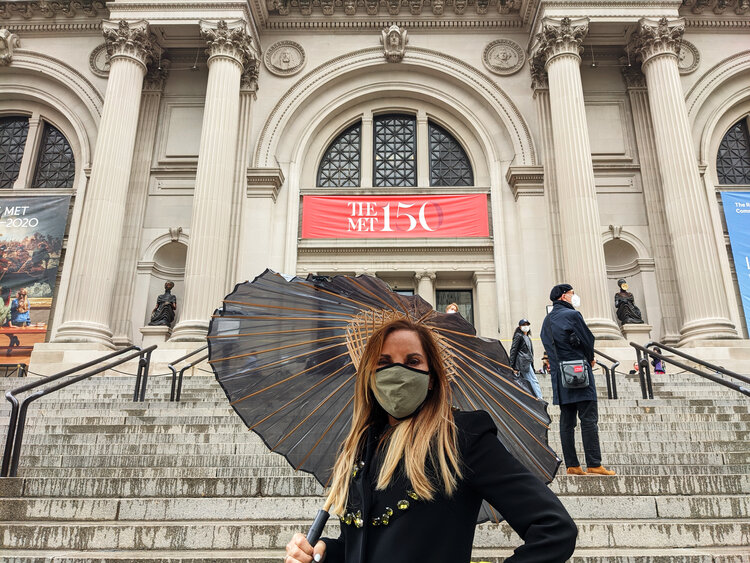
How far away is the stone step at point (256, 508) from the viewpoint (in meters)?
4.51

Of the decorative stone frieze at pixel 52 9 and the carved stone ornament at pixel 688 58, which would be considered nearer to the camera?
the carved stone ornament at pixel 688 58

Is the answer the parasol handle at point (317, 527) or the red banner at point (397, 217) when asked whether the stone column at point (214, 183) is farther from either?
the parasol handle at point (317, 527)

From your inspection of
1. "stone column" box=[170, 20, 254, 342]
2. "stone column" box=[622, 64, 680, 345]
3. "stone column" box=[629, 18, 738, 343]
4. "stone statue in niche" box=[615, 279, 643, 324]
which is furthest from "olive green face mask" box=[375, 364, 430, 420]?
"stone column" box=[622, 64, 680, 345]

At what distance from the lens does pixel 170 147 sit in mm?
17953

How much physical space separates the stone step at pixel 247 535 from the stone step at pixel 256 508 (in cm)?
40

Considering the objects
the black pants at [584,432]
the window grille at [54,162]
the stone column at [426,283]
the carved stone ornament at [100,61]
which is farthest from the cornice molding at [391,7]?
the black pants at [584,432]

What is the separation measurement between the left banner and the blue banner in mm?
19889

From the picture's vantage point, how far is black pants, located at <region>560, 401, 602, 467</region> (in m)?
5.32

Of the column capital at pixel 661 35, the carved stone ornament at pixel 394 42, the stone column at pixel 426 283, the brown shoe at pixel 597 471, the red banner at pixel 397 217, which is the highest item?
the carved stone ornament at pixel 394 42

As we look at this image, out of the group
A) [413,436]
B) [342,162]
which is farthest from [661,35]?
[413,436]

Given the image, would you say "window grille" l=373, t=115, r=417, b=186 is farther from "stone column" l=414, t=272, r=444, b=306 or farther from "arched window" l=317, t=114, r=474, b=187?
"stone column" l=414, t=272, r=444, b=306

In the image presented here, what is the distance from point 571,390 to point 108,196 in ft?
44.2

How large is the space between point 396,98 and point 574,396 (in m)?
15.5

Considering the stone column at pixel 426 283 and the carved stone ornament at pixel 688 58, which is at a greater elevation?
the carved stone ornament at pixel 688 58
